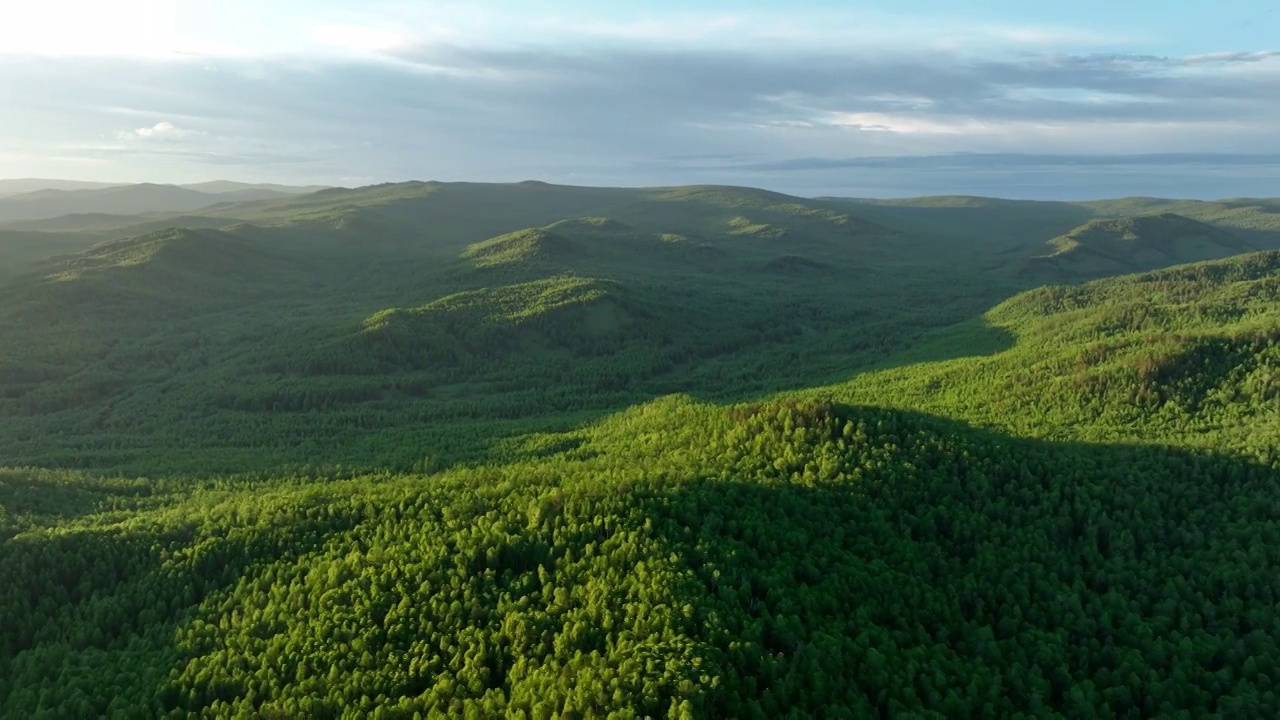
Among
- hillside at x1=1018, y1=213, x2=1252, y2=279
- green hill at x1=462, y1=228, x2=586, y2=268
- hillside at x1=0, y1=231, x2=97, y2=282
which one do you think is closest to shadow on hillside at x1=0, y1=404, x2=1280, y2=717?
green hill at x1=462, y1=228, x2=586, y2=268

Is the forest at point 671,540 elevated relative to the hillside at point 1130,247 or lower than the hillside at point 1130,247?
lower

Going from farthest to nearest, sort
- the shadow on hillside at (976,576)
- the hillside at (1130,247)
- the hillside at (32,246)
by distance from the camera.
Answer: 1. the hillside at (1130,247)
2. the hillside at (32,246)
3. the shadow on hillside at (976,576)

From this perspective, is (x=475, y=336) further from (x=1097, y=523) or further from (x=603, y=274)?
(x=1097, y=523)

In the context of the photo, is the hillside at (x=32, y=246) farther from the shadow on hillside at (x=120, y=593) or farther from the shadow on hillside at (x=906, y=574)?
the shadow on hillside at (x=906, y=574)

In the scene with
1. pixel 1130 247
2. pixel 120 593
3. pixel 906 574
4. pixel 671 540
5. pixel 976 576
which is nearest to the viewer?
pixel 671 540

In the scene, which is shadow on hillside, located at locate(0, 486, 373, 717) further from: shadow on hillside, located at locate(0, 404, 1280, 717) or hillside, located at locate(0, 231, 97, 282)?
→ hillside, located at locate(0, 231, 97, 282)

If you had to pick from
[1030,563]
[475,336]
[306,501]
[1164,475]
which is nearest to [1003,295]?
[475,336]

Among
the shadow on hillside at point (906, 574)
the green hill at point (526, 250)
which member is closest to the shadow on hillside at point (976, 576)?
the shadow on hillside at point (906, 574)

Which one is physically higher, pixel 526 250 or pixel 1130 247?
pixel 526 250

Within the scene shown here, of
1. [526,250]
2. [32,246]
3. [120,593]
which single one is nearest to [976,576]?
[120,593]

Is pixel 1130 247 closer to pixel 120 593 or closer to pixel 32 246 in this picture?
pixel 120 593

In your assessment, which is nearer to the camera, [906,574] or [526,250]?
[906,574]
